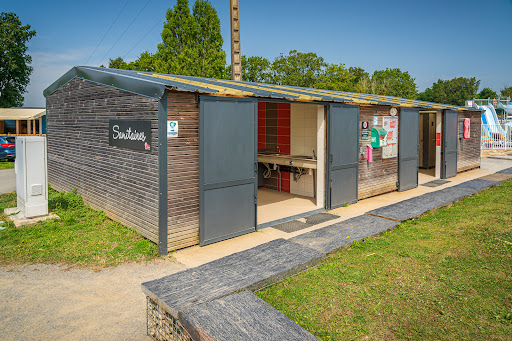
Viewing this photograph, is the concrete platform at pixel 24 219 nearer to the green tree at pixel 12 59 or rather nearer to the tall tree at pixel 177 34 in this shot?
the tall tree at pixel 177 34

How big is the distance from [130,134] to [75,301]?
2785mm

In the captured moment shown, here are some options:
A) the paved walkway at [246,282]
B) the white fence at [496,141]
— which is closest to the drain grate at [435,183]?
the paved walkway at [246,282]

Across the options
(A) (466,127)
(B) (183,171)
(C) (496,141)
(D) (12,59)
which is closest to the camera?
(B) (183,171)

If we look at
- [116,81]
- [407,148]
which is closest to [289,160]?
[407,148]

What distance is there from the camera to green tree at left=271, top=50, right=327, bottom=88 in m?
40.8

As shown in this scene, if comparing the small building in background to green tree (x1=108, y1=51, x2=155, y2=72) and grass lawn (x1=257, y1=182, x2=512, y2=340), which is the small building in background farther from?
grass lawn (x1=257, y1=182, x2=512, y2=340)

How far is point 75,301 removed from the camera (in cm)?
429

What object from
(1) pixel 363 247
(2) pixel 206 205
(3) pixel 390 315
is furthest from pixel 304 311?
(2) pixel 206 205

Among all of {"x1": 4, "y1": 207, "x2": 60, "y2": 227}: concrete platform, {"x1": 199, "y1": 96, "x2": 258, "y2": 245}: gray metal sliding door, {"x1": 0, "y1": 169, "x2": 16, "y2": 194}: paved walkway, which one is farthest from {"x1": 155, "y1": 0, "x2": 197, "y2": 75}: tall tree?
{"x1": 199, "y1": 96, "x2": 258, "y2": 245}: gray metal sliding door

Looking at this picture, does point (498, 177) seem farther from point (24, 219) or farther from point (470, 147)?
point (24, 219)

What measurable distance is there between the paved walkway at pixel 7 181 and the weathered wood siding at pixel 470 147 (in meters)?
14.1

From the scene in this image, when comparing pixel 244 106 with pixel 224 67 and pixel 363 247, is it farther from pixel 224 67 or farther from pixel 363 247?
pixel 224 67

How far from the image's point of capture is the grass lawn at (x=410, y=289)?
3.47 meters

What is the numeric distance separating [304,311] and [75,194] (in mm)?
6292
